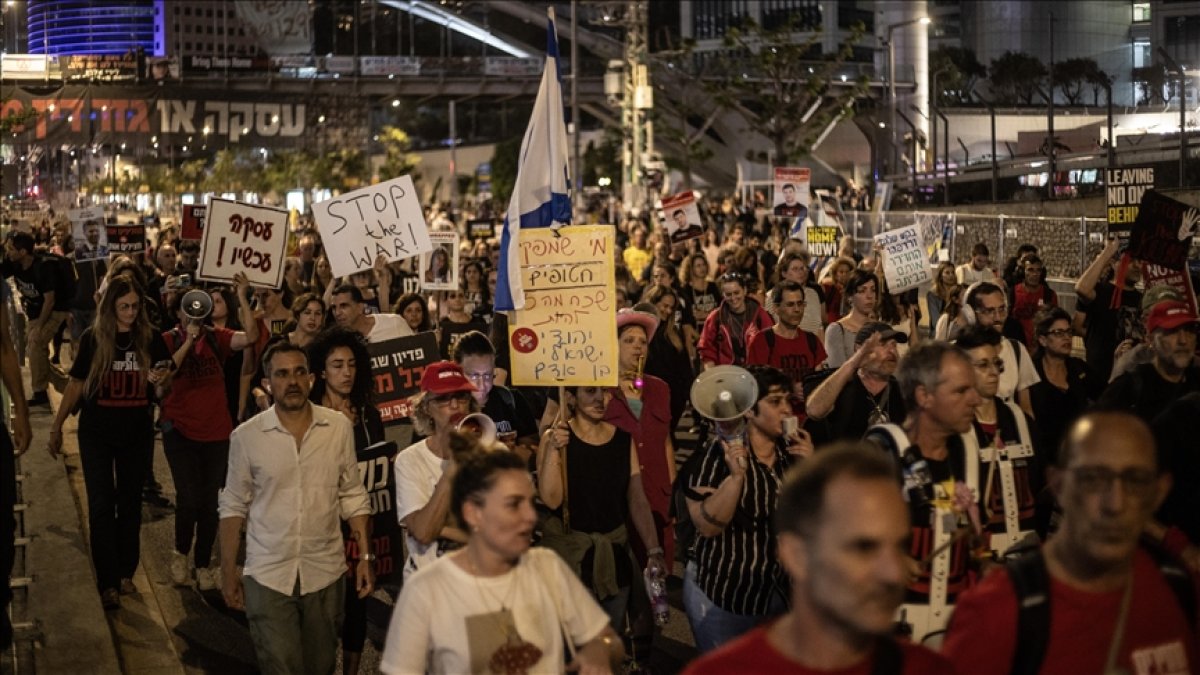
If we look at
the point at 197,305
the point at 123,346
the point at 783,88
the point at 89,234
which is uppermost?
the point at 783,88

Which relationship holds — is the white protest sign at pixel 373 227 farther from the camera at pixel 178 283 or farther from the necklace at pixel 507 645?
the necklace at pixel 507 645

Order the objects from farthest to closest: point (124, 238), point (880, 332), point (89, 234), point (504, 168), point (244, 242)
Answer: point (504, 168), point (89, 234), point (124, 238), point (244, 242), point (880, 332)

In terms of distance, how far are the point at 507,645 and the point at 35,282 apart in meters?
15.1

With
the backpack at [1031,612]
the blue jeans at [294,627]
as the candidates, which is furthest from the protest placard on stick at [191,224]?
the backpack at [1031,612]

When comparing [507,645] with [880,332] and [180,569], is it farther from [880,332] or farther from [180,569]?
[180,569]

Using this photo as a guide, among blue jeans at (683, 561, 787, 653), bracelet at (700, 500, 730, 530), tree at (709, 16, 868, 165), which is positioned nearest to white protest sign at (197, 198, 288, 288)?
blue jeans at (683, 561, 787, 653)

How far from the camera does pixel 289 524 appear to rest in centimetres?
683

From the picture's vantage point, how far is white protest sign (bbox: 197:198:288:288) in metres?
12.3

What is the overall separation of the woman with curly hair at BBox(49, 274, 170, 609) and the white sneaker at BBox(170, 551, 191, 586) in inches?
15.5

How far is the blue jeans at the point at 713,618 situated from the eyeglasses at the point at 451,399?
1094 millimetres

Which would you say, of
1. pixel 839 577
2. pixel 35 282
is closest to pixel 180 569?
pixel 839 577

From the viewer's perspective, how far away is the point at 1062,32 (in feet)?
311

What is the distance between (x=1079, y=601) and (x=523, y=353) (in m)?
4.58

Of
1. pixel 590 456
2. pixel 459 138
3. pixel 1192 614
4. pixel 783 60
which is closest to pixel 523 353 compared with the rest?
pixel 590 456
